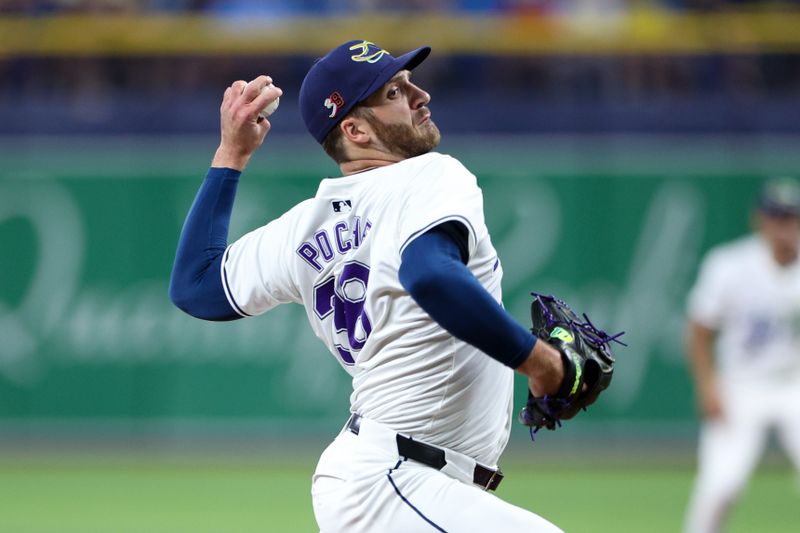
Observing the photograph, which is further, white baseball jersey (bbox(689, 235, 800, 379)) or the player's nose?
white baseball jersey (bbox(689, 235, 800, 379))

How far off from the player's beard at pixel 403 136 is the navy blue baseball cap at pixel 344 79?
0.29 ft

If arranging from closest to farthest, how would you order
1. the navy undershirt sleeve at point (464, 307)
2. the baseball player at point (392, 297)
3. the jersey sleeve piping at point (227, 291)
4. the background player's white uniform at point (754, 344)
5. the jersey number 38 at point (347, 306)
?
the navy undershirt sleeve at point (464, 307) < the baseball player at point (392, 297) < the jersey number 38 at point (347, 306) < the jersey sleeve piping at point (227, 291) < the background player's white uniform at point (754, 344)

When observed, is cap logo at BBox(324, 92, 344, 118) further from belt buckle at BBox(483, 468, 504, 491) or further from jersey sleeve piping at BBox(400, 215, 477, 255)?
belt buckle at BBox(483, 468, 504, 491)

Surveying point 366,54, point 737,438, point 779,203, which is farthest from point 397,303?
point 779,203

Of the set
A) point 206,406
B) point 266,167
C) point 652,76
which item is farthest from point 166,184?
point 652,76

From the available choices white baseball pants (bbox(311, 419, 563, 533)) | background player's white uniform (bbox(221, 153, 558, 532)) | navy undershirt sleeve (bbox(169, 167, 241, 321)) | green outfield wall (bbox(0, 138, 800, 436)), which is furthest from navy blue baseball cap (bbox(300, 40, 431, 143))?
green outfield wall (bbox(0, 138, 800, 436))

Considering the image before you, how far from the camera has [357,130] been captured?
406 cm

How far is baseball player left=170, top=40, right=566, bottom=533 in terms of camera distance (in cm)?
355

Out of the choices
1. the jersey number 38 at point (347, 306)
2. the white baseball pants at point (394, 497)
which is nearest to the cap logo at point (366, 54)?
the jersey number 38 at point (347, 306)

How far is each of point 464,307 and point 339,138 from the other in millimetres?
933

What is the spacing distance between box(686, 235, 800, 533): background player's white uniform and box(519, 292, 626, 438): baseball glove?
15.8ft

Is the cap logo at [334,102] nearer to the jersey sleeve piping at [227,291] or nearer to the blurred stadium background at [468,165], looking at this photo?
the jersey sleeve piping at [227,291]

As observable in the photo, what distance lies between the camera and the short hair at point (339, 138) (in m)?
4.05

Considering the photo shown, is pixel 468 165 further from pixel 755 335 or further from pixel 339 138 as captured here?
pixel 339 138
